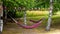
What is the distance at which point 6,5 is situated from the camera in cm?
1445

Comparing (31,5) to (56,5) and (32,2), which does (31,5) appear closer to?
(32,2)

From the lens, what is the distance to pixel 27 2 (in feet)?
46.2

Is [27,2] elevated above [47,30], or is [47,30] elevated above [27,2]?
[27,2]

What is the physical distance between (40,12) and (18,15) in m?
3.98

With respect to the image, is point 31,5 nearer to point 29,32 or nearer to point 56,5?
point 56,5

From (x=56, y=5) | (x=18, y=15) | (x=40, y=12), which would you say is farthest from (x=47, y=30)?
(x=40, y=12)

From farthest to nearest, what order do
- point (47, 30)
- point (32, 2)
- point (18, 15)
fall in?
1. point (18, 15)
2. point (32, 2)
3. point (47, 30)

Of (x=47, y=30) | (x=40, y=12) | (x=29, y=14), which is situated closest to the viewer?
(x=47, y=30)

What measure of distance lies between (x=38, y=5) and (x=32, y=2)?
50cm

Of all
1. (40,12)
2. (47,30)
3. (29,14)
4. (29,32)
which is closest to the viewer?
(29,32)

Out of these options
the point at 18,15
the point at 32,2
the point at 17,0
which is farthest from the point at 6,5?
the point at 18,15

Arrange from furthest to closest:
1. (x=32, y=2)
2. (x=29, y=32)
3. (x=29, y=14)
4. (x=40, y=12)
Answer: (x=40, y=12)
(x=29, y=14)
(x=32, y=2)
(x=29, y=32)

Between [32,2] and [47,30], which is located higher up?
[32,2]

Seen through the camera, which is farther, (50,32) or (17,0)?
(17,0)
